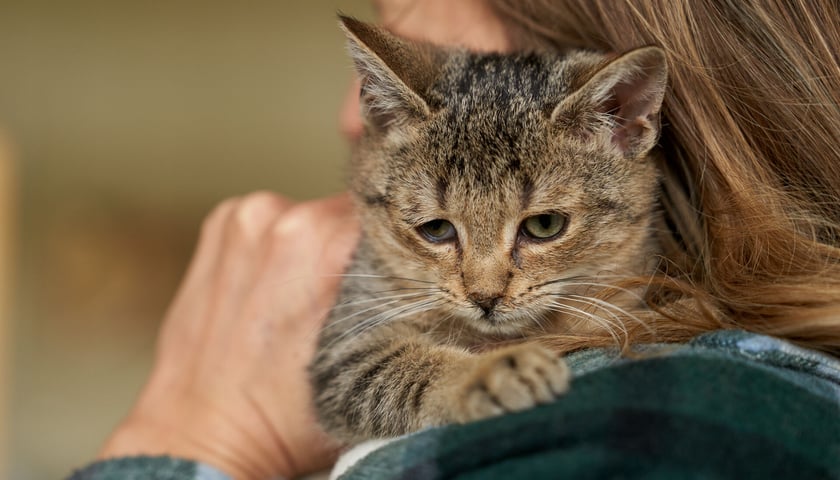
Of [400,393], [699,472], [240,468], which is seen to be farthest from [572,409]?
[240,468]

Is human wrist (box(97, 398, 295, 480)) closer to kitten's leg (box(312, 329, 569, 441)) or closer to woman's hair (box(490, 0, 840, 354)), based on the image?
kitten's leg (box(312, 329, 569, 441))

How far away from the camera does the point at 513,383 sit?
815 mm

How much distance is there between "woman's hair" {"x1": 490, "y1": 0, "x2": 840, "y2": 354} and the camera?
907 millimetres

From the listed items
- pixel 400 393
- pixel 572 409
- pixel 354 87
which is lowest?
pixel 400 393

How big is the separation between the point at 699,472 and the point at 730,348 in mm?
177

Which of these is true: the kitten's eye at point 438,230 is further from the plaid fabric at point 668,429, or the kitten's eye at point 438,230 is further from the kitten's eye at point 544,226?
the plaid fabric at point 668,429

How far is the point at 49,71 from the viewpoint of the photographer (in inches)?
138

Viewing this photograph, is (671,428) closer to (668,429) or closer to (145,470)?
(668,429)

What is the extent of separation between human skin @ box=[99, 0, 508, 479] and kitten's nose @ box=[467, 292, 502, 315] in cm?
43

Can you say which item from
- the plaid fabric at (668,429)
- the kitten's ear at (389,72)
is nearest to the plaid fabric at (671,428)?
the plaid fabric at (668,429)

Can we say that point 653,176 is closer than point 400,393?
No

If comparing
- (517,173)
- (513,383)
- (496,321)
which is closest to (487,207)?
(517,173)

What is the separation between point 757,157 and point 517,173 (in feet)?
1.08

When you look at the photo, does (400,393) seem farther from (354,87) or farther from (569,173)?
(354,87)
